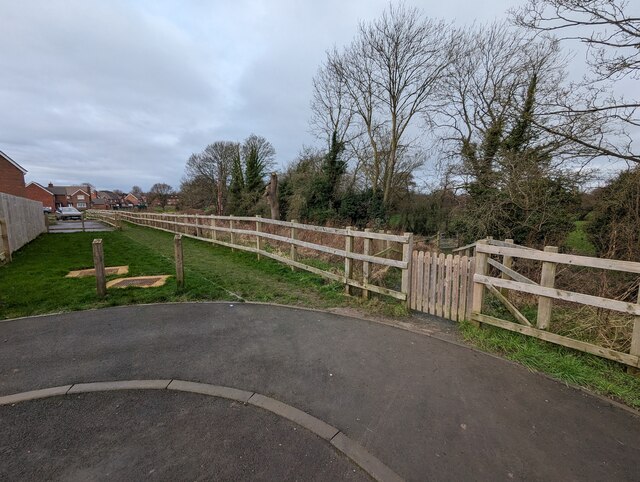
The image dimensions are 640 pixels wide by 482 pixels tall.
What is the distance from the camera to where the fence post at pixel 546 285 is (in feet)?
12.2

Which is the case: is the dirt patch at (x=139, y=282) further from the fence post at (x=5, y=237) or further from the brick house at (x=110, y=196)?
the brick house at (x=110, y=196)

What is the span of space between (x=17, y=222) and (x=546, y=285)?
15882mm

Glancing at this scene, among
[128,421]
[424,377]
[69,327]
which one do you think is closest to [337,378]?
[424,377]

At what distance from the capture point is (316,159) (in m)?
24.9

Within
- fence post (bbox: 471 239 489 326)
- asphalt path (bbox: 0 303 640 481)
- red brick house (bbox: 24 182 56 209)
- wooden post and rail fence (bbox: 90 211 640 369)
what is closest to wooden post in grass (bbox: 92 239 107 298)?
asphalt path (bbox: 0 303 640 481)

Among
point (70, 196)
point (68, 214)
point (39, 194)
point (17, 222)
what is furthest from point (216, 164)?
point (70, 196)

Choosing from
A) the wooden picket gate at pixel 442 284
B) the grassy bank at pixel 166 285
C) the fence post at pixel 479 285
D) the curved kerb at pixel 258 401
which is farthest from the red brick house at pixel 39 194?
the fence post at pixel 479 285

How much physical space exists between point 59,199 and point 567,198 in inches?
3689

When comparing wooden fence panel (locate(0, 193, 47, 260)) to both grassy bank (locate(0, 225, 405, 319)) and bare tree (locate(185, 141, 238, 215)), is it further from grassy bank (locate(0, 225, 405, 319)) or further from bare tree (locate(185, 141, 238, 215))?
bare tree (locate(185, 141, 238, 215))

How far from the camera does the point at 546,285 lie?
12.3ft

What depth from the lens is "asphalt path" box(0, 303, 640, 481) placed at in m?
2.23

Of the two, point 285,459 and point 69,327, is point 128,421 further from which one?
point 69,327

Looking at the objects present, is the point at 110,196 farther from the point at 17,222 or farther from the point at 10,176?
the point at 17,222

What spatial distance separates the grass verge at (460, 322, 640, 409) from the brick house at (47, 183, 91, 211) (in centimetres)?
8755
